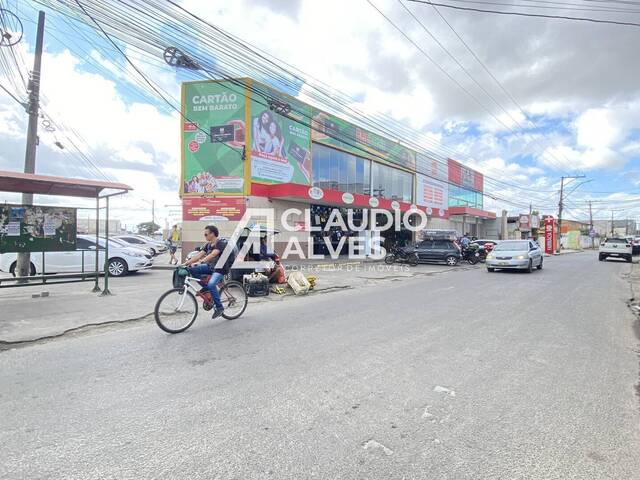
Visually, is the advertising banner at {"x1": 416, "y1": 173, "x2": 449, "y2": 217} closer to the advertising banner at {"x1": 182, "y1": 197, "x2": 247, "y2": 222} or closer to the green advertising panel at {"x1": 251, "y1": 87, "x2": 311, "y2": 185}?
the green advertising panel at {"x1": 251, "y1": 87, "x2": 311, "y2": 185}

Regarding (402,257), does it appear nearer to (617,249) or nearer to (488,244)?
(488,244)

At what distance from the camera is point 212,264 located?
662 centimetres

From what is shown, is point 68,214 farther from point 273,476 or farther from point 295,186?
point 295,186

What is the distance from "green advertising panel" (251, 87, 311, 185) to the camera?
771 inches

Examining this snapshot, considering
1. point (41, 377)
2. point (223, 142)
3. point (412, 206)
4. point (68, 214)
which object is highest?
point (223, 142)

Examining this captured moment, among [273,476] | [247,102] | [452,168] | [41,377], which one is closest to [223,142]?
[247,102]

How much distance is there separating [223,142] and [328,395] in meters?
17.5

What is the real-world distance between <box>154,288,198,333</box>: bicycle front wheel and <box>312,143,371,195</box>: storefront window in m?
17.6

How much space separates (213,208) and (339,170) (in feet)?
Result: 31.5

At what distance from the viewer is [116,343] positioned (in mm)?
5551

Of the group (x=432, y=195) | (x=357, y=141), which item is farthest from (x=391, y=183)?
(x=432, y=195)

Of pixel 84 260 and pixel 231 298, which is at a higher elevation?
pixel 84 260

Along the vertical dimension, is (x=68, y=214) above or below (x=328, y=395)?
above

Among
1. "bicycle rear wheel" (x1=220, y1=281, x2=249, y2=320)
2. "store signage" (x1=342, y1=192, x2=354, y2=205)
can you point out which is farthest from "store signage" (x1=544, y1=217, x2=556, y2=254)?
"bicycle rear wheel" (x1=220, y1=281, x2=249, y2=320)
